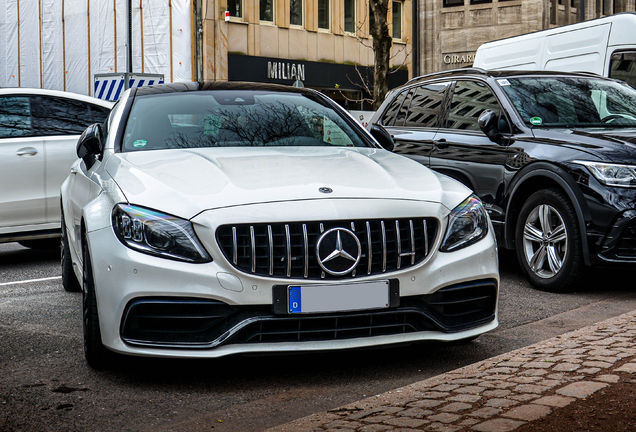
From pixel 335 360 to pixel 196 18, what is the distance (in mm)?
24922

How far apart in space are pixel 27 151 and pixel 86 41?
2366 centimetres

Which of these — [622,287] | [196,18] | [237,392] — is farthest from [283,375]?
[196,18]

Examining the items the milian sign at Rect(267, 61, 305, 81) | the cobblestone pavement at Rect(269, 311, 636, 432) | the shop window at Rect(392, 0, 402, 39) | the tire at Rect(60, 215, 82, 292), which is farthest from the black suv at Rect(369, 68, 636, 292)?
the shop window at Rect(392, 0, 402, 39)

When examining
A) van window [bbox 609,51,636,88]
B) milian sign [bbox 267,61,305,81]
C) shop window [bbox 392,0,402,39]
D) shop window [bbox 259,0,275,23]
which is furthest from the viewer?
shop window [bbox 392,0,402,39]

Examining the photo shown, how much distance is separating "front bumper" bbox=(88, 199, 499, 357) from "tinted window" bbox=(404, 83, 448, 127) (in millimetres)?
4324

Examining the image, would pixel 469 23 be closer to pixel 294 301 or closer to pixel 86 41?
pixel 86 41

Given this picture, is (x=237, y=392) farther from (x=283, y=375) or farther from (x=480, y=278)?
(x=480, y=278)

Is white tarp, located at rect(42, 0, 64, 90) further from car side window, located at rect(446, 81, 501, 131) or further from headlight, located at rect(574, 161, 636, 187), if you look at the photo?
headlight, located at rect(574, 161, 636, 187)

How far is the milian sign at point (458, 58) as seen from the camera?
120 ft

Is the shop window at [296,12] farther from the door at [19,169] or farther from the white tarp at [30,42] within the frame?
the door at [19,169]

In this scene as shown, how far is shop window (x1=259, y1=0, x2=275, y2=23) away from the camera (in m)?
30.3

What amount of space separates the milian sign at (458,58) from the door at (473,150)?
Result: 29.3 m

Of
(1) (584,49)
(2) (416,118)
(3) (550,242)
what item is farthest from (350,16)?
(3) (550,242)

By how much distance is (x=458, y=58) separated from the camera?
37.1 meters
